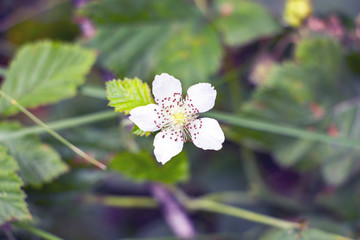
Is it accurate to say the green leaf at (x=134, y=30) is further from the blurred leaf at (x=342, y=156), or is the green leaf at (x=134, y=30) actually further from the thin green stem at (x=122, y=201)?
the blurred leaf at (x=342, y=156)

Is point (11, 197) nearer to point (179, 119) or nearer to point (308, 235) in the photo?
point (179, 119)

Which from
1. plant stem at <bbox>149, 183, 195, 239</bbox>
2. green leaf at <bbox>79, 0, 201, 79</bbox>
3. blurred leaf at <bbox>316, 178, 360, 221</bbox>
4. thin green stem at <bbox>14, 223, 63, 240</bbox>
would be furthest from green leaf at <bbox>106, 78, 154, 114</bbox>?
blurred leaf at <bbox>316, 178, 360, 221</bbox>

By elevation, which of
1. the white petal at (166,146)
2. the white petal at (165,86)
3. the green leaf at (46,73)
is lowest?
the white petal at (166,146)

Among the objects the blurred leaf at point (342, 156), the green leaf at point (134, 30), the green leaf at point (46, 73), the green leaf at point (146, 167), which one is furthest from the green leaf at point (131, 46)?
the blurred leaf at point (342, 156)

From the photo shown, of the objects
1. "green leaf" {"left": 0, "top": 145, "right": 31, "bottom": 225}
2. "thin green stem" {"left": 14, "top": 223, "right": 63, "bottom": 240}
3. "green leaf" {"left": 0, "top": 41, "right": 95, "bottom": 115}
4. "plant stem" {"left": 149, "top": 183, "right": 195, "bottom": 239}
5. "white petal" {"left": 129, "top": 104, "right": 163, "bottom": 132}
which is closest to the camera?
"white petal" {"left": 129, "top": 104, "right": 163, "bottom": 132}

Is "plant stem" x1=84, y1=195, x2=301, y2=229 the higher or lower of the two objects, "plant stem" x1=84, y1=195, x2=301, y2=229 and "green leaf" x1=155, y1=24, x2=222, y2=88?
the lower

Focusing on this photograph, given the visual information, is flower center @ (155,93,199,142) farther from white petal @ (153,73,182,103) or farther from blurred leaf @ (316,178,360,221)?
blurred leaf @ (316,178,360,221)
